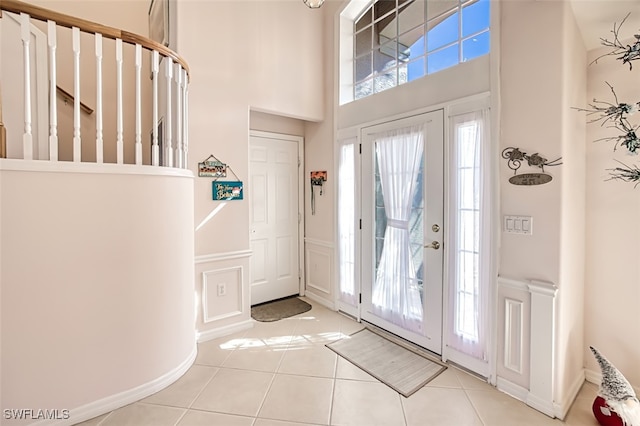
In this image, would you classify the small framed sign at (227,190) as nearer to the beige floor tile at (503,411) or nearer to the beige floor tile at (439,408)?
the beige floor tile at (439,408)

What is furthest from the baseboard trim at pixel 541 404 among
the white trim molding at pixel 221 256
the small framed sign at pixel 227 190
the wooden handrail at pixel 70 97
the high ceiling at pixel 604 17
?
the wooden handrail at pixel 70 97

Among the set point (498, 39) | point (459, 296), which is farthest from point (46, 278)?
point (498, 39)

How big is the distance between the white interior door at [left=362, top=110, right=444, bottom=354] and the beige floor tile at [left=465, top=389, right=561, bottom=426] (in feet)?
1.65

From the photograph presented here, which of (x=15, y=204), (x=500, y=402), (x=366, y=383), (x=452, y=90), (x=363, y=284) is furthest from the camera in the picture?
(x=363, y=284)

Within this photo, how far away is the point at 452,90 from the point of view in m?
2.40

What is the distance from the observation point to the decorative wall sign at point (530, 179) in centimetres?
190

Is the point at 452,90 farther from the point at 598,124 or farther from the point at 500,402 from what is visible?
the point at 500,402

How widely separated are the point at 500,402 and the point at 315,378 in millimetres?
1296

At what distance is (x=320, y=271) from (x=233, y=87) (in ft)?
7.83

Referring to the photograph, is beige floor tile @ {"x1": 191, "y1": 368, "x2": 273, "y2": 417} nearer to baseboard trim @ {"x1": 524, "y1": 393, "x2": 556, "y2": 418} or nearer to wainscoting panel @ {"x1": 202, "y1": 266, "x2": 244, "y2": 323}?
wainscoting panel @ {"x1": 202, "y1": 266, "x2": 244, "y2": 323}

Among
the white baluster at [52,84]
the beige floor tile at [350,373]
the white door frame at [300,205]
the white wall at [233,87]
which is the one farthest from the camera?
the white door frame at [300,205]

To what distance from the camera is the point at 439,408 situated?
1963mm

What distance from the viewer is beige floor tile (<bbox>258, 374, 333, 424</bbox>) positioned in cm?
189

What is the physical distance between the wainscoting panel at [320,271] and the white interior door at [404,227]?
561mm
